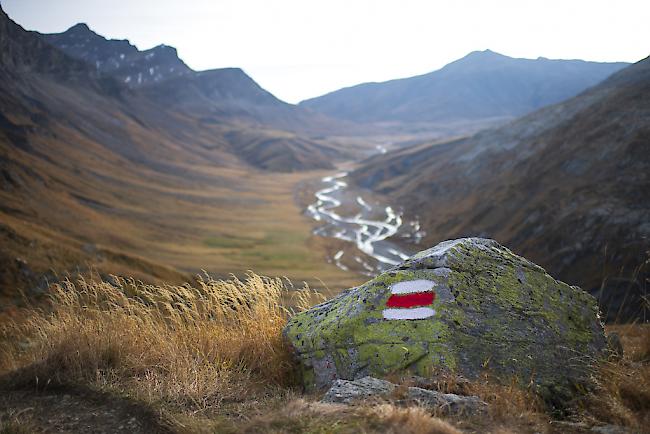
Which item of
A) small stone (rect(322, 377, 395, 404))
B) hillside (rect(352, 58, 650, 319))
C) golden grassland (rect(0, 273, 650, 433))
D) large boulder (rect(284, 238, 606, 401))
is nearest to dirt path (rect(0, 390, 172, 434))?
golden grassland (rect(0, 273, 650, 433))

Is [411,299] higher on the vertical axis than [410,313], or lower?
higher

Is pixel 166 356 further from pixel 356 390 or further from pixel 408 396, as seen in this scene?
pixel 408 396

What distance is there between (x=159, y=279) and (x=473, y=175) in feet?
156

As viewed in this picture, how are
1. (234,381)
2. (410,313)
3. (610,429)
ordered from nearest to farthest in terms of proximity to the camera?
(610,429) < (234,381) < (410,313)

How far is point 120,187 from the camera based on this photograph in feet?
224

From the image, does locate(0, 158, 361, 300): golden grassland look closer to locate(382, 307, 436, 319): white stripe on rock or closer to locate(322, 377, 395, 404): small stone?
locate(382, 307, 436, 319): white stripe on rock

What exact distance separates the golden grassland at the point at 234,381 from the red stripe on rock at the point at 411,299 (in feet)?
3.56

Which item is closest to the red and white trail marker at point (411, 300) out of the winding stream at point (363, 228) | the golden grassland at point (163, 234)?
the golden grassland at point (163, 234)

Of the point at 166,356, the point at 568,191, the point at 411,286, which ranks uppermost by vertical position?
the point at 411,286

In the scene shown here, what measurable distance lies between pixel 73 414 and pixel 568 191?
144 feet

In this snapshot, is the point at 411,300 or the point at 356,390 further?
the point at 411,300

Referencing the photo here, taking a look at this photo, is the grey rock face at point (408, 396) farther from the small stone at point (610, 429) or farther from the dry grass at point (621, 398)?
the dry grass at point (621, 398)

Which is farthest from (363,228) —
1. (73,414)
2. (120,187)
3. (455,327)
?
(73,414)

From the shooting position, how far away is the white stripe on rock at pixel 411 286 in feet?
18.1
